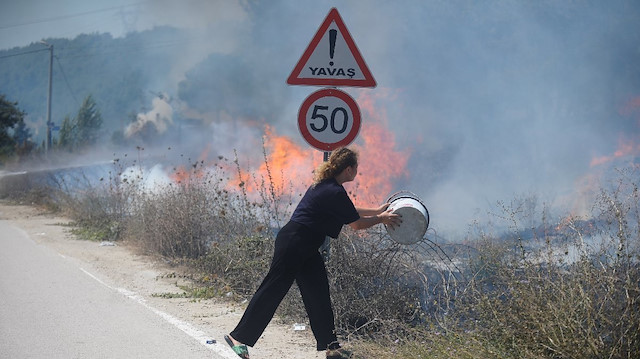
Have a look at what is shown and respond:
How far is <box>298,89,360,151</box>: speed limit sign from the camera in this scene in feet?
19.9

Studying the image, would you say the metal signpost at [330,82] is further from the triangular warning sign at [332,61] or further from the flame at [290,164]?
the flame at [290,164]

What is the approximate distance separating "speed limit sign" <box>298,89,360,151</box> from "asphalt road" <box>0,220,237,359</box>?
205 cm

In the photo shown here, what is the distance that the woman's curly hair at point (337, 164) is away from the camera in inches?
212

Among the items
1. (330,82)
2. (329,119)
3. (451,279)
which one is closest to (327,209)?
(329,119)

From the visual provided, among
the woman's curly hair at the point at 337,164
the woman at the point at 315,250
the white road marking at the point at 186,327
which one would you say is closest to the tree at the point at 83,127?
the white road marking at the point at 186,327

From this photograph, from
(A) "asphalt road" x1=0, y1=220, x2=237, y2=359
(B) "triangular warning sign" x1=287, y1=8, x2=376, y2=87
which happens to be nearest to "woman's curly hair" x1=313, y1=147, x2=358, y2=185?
(B) "triangular warning sign" x1=287, y1=8, x2=376, y2=87

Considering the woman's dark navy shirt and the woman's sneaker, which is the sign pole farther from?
the woman's sneaker

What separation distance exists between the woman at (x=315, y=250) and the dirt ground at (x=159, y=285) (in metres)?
0.48

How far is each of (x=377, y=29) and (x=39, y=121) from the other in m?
83.9

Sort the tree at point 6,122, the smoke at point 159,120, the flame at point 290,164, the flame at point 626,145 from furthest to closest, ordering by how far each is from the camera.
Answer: the smoke at point 159,120
the tree at point 6,122
the flame at point 290,164
the flame at point 626,145

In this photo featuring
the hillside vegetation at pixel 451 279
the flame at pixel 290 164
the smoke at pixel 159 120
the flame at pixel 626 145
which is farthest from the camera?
the smoke at pixel 159 120

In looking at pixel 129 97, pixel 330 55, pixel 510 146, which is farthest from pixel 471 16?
pixel 129 97

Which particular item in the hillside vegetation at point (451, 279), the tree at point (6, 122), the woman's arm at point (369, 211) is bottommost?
the hillside vegetation at point (451, 279)

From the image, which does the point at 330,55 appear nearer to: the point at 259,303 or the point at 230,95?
the point at 259,303
